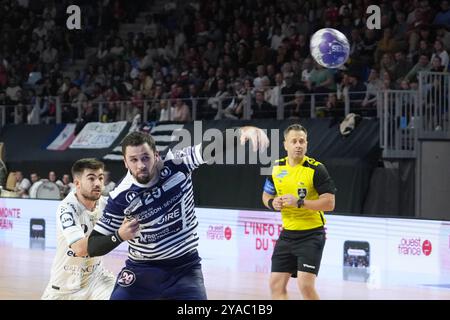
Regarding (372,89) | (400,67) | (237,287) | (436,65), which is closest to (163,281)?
(237,287)

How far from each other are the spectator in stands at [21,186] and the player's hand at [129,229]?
56.3 ft

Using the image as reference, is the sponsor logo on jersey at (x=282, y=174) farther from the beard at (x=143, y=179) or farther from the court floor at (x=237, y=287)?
the beard at (x=143, y=179)

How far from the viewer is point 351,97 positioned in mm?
20672

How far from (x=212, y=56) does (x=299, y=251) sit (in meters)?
15.2

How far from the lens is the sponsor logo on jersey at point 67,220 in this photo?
27.1 ft

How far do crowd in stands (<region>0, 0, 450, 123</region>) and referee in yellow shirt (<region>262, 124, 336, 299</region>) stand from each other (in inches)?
342

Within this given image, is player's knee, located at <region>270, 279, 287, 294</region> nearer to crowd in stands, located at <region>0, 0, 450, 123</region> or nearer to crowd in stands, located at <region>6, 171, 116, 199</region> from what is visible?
crowd in stands, located at <region>0, 0, 450, 123</region>

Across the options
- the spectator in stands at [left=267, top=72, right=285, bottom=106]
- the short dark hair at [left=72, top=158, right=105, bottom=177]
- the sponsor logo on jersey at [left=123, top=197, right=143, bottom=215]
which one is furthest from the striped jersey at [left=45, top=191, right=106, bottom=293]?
the spectator in stands at [left=267, top=72, right=285, bottom=106]

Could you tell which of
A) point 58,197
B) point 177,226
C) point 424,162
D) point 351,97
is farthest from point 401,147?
point 177,226

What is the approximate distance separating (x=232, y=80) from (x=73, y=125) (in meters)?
4.53

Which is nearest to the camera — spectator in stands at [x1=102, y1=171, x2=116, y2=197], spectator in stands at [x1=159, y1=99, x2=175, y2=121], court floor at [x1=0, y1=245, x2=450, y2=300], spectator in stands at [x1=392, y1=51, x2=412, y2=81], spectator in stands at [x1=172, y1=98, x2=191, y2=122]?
court floor at [x1=0, y1=245, x2=450, y2=300]

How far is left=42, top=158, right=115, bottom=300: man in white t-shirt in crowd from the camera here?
28.2 ft
